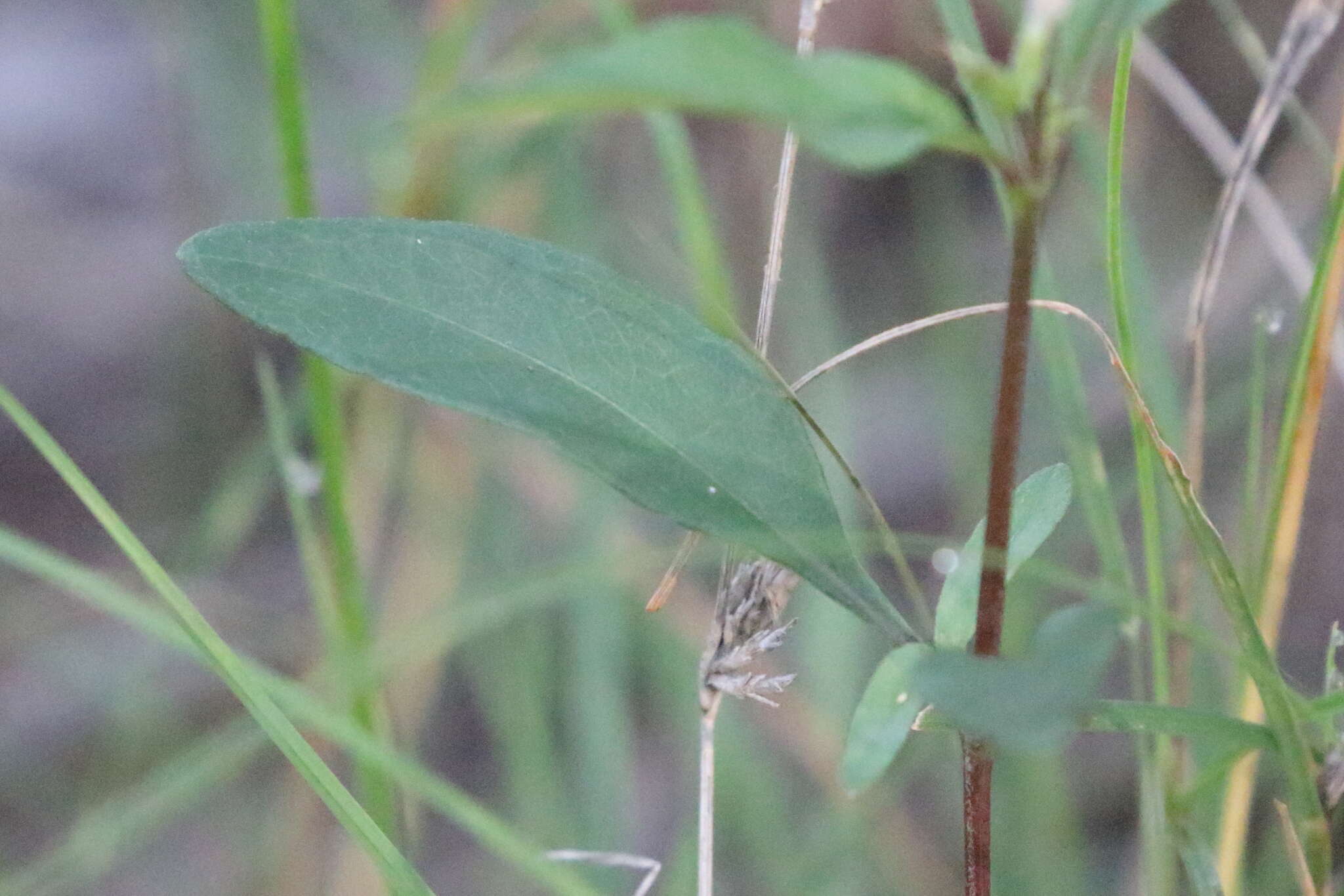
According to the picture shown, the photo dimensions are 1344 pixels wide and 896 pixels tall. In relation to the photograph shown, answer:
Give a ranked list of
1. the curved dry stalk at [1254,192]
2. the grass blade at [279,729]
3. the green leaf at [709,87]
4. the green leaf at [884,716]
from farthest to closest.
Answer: the curved dry stalk at [1254,192] → the grass blade at [279,729] → the green leaf at [884,716] → the green leaf at [709,87]

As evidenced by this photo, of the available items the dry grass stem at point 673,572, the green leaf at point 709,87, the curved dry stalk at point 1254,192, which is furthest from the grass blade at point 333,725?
the curved dry stalk at point 1254,192

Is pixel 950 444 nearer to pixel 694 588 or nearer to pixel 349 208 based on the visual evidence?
pixel 694 588

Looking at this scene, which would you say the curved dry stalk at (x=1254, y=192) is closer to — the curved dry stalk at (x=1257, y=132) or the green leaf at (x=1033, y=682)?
the curved dry stalk at (x=1257, y=132)

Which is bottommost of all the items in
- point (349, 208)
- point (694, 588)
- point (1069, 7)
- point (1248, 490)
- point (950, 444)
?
point (694, 588)

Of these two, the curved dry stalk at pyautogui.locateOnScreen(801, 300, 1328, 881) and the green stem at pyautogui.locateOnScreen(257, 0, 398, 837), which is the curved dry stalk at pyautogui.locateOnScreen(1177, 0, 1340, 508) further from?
the green stem at pyautogui.locateOnScreen(257, 0, 398, 837)

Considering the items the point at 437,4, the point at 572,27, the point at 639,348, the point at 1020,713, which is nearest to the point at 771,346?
the point at 572,27

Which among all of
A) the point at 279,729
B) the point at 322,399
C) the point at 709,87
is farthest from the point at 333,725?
the point at 709,87

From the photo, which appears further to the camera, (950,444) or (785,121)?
(950,444)
